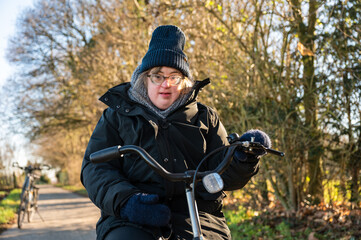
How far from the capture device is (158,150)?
→ 8.77 feet

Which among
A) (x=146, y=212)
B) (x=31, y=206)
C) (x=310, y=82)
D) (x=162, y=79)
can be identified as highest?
(x=310, y=82)

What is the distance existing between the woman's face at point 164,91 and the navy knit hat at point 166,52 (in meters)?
0.07

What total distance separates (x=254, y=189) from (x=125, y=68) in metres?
5.52

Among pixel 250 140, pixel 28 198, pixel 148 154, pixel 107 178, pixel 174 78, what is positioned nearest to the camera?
pixel 148 154

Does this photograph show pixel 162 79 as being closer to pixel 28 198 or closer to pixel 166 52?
pixel 166 52

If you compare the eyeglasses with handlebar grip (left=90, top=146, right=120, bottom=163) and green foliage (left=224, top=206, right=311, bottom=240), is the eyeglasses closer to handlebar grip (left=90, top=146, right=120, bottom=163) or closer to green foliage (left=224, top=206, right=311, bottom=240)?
handlebar grip (left=90, top=146, right=120, bottom=163)

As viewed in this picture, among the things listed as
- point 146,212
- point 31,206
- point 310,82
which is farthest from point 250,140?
point 31,206

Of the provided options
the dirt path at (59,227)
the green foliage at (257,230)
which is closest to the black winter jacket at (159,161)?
the green foliage at (257,230)

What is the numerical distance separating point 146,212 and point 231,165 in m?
0.66

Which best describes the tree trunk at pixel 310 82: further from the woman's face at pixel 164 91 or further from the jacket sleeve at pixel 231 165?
the woman's face at pixel 164 91

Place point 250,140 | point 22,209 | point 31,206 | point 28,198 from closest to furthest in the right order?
1. point 250,140
2. point 22,209
3. point 31,206
4. point 28,198

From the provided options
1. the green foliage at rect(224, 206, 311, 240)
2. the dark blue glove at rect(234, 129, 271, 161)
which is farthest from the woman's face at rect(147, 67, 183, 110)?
the green foliage at rect(224, 206, 311, 240)

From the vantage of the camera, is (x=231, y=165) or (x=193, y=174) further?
(x=231, y=165)

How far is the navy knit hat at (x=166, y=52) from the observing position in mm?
2889
